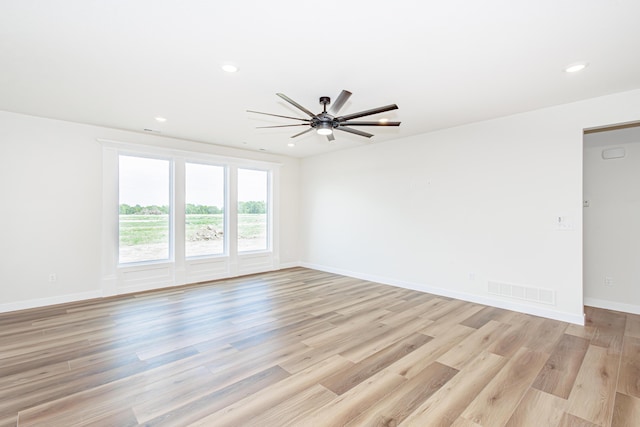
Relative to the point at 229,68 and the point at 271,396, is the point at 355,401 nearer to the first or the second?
the point at 271,396

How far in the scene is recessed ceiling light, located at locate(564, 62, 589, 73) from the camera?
110 inches

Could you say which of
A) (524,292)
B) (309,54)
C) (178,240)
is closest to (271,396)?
(309,54)

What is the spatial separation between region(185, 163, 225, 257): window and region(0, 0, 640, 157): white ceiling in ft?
6.46

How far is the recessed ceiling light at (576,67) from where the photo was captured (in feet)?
9.14

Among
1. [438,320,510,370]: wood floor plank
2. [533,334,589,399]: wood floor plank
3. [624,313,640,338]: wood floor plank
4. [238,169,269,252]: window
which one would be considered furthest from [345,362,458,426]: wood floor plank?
[238,169,269,252]: window

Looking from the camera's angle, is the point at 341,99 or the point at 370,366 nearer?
the point at 370,366

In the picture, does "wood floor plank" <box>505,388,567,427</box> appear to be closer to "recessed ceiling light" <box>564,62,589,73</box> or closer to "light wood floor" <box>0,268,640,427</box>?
"light wood floor" <box>0,268,640,427</box>

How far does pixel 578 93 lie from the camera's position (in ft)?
11.4

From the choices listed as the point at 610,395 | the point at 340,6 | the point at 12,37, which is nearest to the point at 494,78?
the point at 340,6

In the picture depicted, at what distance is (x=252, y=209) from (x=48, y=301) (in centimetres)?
375

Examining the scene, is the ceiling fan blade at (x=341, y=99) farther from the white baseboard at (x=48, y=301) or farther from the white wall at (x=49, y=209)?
the white baseboard at (x=48, y=301)

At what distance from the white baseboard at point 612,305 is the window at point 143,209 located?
281 inches

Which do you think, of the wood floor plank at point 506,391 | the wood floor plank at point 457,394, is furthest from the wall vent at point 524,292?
the wood floor plank at point 457,394

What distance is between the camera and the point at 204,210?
6.06 metres
